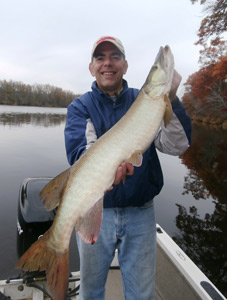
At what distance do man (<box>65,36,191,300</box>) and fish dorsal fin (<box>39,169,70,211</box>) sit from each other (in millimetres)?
315

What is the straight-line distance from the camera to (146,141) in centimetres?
180

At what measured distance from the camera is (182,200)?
8.25 metres

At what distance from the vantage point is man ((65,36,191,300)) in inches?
80.4

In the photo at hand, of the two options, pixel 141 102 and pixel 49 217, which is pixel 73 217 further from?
pixel 49 217

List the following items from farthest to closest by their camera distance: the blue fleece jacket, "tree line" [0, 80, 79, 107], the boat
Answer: "tree line" [0, 80, 79, 107] → the boat → the blue fleece jacket

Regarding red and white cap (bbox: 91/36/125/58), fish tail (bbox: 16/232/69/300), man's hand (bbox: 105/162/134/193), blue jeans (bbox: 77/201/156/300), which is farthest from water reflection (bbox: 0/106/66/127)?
man's hand (bbox: 105/162/134/193)

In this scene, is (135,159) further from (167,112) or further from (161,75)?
(161,75)

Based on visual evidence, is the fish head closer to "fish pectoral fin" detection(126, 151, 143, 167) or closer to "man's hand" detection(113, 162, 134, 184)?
"fish pectoral fin" detection(126, 151, 143, 167)

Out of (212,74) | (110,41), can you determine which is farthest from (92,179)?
(212,74)

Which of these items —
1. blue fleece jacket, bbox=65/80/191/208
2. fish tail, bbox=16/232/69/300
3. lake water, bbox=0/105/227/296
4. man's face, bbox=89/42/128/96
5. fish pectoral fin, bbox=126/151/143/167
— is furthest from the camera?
lake water, bbox=0/105/227/296

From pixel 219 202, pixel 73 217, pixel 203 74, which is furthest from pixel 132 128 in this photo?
pixel 203 74

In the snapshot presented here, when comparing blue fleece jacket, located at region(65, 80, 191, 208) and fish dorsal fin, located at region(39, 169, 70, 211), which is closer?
fish dorsal fin, located at region(39, 169, 70, 211)

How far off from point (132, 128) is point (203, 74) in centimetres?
3157

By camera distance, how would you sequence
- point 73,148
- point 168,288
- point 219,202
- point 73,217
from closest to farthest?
point 73,217 → point 73,148 → point 168,288 → point 219,202
